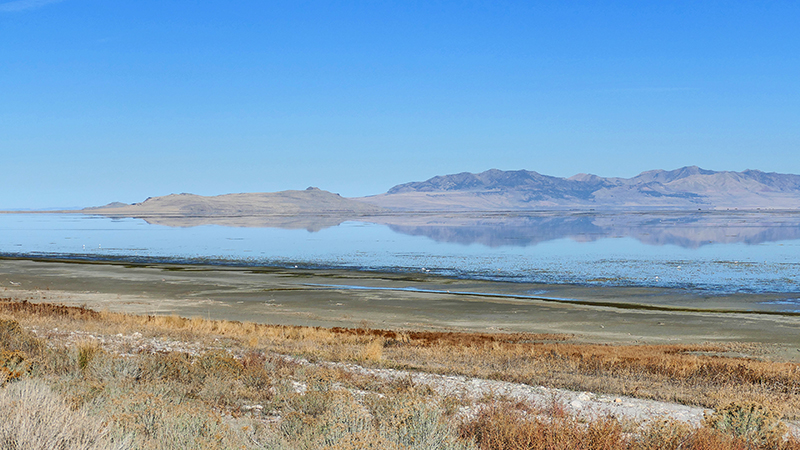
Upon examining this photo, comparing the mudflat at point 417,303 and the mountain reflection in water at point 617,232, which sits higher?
the mountain reflection in water at point 617,232

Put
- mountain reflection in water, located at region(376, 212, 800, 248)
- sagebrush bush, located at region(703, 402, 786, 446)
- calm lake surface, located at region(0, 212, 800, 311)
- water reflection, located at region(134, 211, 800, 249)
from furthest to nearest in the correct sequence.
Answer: water reflection, located at region(134, 211, 800, 249) → mountain reflection in water, located at region(376, 212, 800, 248) → calm lake surface, located at region(0, 212, 800, 311) → sagebrush bush, located at region(703, 402, 786, 446)

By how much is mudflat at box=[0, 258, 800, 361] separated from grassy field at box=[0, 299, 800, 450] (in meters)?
4.24

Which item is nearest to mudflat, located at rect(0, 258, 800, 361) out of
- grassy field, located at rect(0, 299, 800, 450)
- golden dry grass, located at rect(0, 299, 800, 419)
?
golden dry grass, located at rect(0, 299, 800, 419)

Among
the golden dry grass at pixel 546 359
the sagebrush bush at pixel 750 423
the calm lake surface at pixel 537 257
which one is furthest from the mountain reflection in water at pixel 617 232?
the sagebrush bush at pixel 750 423

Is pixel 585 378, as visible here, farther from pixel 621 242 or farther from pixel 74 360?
pixel 621 242

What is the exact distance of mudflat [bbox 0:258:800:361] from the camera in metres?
20.8

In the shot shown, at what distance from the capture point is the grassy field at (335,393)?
5375 mm

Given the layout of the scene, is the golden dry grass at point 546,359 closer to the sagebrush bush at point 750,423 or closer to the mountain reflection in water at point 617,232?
the sagebrush bush at point 750,423

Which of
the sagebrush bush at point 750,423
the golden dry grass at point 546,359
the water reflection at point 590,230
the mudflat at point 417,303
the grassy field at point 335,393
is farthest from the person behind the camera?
the water reflection at point 590,230

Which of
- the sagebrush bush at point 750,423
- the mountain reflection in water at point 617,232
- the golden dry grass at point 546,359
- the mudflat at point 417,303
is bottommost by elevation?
the mudflat at point 417,303

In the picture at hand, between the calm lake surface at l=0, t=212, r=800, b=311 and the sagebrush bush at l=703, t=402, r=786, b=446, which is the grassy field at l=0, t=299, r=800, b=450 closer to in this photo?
the sagebrush bush at l=703, t=402, r=786, b=446

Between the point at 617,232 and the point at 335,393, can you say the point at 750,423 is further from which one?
the point at 617,232

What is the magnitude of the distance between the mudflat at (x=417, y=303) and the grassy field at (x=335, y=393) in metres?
4.24

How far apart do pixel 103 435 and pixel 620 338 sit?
16719 mm
